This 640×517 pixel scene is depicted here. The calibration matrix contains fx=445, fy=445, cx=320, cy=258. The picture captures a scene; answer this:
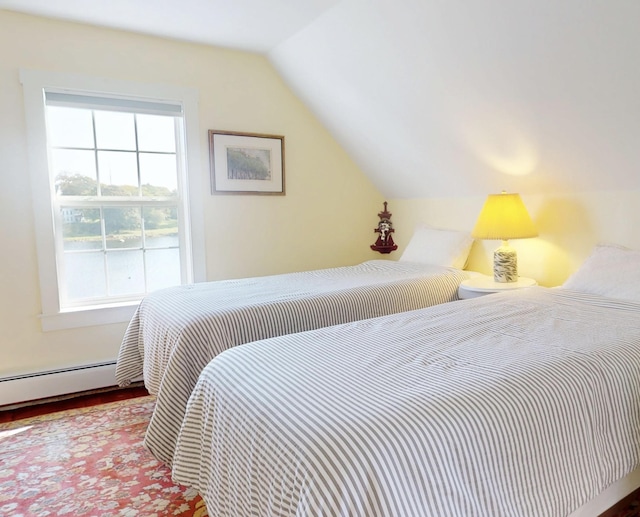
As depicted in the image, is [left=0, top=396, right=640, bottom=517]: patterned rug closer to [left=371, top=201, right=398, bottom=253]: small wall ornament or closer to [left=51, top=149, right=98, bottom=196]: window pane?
[left=51, top=149, right=98, bottom=196]: window pane

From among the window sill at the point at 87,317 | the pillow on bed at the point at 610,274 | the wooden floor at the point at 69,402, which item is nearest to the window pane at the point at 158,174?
the window sill at the point at 87,317

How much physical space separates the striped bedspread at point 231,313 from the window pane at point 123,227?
0.70m

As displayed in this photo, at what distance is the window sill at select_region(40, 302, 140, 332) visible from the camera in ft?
9.12

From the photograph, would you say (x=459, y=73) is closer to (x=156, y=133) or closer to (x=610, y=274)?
(x=610, y=274)

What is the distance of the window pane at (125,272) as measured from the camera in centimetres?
302

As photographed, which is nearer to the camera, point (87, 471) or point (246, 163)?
point (87, 471)

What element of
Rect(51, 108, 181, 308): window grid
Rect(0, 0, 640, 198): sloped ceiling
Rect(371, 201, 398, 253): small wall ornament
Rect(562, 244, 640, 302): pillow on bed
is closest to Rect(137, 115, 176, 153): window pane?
Rect(51, 108, 181, 308): window grid

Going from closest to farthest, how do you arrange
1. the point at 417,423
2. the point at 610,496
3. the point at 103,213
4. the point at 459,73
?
the point at 417,423 < the point at 610,496 < the point at 459,73 < the point at 103,213

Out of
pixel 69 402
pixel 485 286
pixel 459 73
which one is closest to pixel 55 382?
pixel 69 402

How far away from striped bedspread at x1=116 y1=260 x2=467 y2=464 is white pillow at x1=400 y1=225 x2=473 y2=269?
6.2 inches

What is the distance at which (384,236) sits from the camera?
13.1ft

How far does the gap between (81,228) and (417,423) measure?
2662 mm

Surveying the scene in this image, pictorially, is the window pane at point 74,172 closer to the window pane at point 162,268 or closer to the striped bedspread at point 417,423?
the window pane at point 162,268

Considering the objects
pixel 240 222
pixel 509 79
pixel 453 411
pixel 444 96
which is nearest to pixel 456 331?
pixel 453 411
